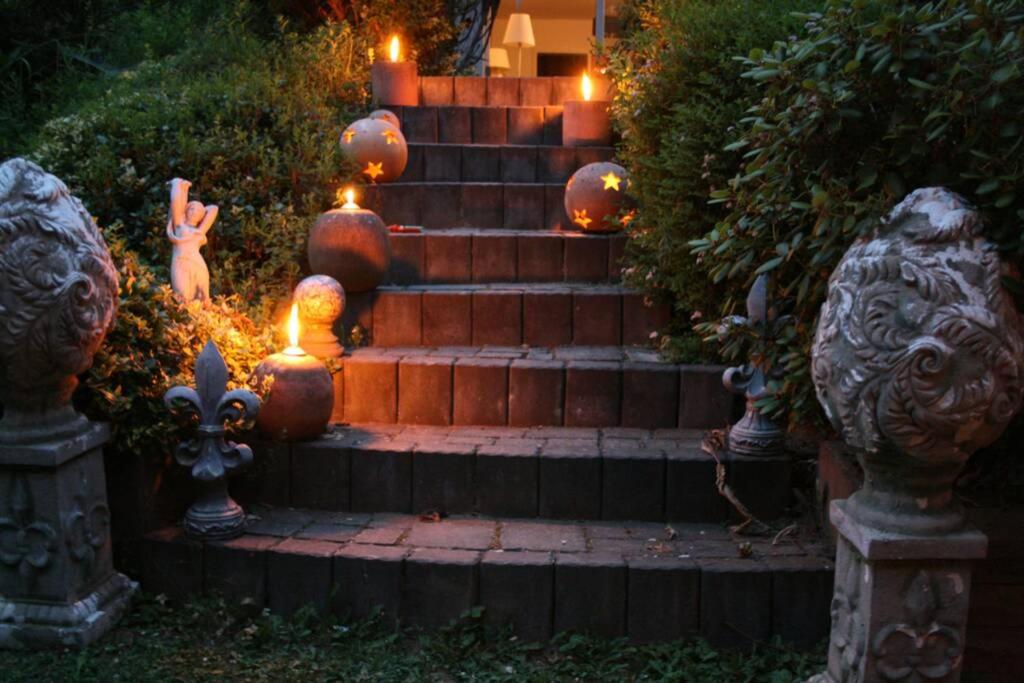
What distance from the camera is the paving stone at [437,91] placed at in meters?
7.24

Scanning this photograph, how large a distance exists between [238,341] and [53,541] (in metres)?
1.09

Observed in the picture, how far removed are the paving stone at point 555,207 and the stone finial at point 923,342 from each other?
142 inches

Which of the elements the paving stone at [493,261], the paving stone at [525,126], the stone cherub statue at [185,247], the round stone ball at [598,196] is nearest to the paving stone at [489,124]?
the paving stone at [525,126]

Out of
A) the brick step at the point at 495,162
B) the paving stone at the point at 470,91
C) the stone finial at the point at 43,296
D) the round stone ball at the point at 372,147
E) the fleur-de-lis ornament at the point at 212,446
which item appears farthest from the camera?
the paving stone at the point at 470,91

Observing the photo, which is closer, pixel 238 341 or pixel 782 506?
pixel 782 506

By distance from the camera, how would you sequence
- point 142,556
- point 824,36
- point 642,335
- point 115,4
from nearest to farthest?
point 824,36
point 142,556
point 642,335
point 115,4

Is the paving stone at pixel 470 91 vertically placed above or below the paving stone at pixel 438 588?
above

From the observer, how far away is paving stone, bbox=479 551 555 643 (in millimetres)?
2967

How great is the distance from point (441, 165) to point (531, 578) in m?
3.71

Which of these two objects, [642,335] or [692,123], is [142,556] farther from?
[692,123]

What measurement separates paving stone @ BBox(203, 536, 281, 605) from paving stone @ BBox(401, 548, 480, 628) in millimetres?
491

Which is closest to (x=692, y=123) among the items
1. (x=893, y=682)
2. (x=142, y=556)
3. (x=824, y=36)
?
(x=824, y=36)

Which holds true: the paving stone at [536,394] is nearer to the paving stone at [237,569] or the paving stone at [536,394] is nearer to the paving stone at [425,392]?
the paving stone at [425,392]

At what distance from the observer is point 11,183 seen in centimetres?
267
